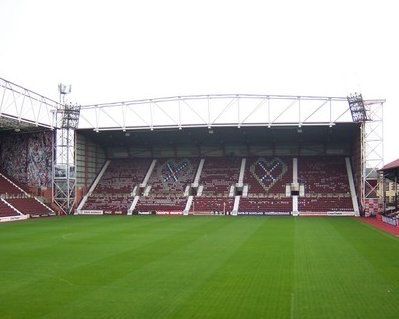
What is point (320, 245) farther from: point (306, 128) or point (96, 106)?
point (96, 106)

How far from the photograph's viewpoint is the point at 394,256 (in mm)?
20078

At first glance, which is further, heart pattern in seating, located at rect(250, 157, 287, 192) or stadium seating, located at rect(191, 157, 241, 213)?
heart pattern in seating, located at rect(250, 157, 287, 192)

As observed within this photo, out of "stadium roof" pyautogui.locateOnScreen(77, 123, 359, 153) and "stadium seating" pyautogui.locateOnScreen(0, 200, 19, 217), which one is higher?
"stadium roof" pyautogui.locateOnScreen(77, 123, 359, 153)

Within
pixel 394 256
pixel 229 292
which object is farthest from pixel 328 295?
pixel 394 256

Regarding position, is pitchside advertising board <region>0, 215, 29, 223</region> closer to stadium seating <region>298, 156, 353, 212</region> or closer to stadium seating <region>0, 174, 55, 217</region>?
stadium seating <region>0, 174, 55, 217</region>

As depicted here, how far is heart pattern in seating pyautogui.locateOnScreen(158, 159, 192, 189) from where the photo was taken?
5632 centimetres

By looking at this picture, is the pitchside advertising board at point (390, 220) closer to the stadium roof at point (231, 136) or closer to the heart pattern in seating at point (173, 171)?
the stadium roof at point (231, 136)

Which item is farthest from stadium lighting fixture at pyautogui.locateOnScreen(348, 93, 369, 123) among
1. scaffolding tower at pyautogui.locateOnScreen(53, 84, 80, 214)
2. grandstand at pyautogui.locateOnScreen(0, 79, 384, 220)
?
scaffolding tower at pyautogui.locateOnScreen(53, 84, 80, 214)

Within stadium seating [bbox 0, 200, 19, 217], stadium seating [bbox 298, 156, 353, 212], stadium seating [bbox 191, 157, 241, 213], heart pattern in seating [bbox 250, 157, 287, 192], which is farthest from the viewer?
heart pattern in seating [bbox 250, 157, 287, 192]

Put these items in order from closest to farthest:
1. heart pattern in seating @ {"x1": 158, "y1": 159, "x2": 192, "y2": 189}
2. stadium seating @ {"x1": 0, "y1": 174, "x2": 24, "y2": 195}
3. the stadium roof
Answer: stadium seating @ {"x1": 0, "y1": 174, "x2": 24, "y2": 195} < the stadium roof < heart pattern in seating @ {"x1": 158, "y1": 159, "x2": 192, "y2": 189}

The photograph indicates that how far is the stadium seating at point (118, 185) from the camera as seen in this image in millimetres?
53134

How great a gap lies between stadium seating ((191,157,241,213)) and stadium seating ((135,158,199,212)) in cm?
158

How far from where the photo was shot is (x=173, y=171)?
5781cm

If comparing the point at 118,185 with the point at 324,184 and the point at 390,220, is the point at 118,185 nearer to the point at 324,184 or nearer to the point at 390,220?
the point at 324,184
